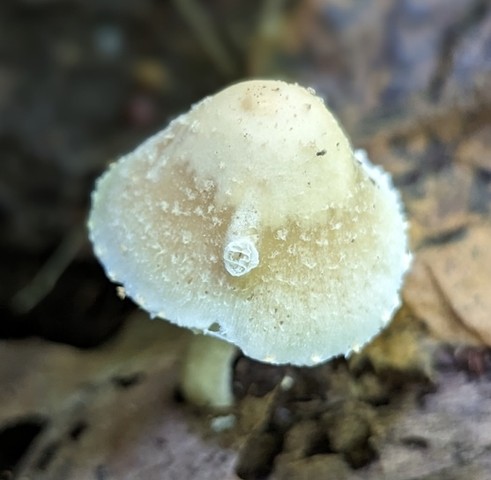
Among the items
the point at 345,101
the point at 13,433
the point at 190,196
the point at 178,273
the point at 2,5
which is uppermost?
the point at 2,5

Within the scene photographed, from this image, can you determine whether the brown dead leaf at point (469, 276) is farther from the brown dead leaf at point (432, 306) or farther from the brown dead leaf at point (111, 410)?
the brown dead leaf at point (111, 410)

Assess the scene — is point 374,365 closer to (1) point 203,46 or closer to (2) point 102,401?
(2) point 102,401

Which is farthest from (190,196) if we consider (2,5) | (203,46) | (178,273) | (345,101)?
(2,5)

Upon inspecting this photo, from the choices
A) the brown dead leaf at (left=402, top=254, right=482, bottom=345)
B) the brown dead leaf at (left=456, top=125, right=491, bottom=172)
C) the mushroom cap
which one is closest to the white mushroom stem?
the mushroom cap

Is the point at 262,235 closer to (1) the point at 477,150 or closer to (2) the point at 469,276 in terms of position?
(2) the point at 469,276

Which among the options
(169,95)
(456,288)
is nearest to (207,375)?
(456,288)
